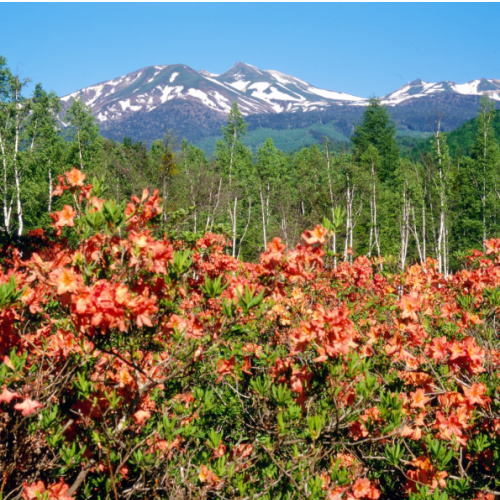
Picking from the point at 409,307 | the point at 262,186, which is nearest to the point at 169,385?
the point at 409,307

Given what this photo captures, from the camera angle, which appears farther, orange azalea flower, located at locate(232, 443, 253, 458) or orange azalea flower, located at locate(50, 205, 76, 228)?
orange azalea flower, located at locate(232, 443, 253, 458)

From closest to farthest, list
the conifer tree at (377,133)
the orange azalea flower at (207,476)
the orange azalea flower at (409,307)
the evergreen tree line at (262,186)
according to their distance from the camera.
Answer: the orange azalea flower at (207,476), the orange azalea flower at (409,307), the evergreen tree line at (262,186), the conifer tree at (377,133)

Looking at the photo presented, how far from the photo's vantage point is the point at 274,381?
2.90 m

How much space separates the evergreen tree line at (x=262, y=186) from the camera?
22.9 meters

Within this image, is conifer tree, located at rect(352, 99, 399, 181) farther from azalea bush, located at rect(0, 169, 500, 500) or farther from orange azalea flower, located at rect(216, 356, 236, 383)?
orange azalea flower, located at rect(216, 356, 236, 383)

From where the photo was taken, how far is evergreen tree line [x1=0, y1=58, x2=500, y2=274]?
22938 mm

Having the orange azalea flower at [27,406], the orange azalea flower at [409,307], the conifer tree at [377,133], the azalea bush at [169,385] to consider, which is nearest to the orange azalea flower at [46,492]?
the azalea bush at [169,385]

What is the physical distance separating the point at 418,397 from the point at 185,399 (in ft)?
4.95

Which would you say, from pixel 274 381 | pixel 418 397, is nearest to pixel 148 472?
pixel 274 381

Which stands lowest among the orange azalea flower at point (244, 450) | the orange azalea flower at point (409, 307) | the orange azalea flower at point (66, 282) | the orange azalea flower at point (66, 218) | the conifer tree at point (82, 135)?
the orange azalea flower at point (244, 450)

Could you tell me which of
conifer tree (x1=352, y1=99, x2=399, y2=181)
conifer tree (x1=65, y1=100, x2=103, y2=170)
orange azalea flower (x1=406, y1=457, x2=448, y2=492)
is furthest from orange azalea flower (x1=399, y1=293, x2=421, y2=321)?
conifer tree (x1=352, y1=99, x2=399, y2=181)

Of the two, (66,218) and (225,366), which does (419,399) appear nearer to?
(225,366)

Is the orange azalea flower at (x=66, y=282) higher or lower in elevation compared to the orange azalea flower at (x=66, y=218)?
lower

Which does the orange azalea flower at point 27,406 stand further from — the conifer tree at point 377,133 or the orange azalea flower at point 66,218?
the conifer tree at point 377,133
